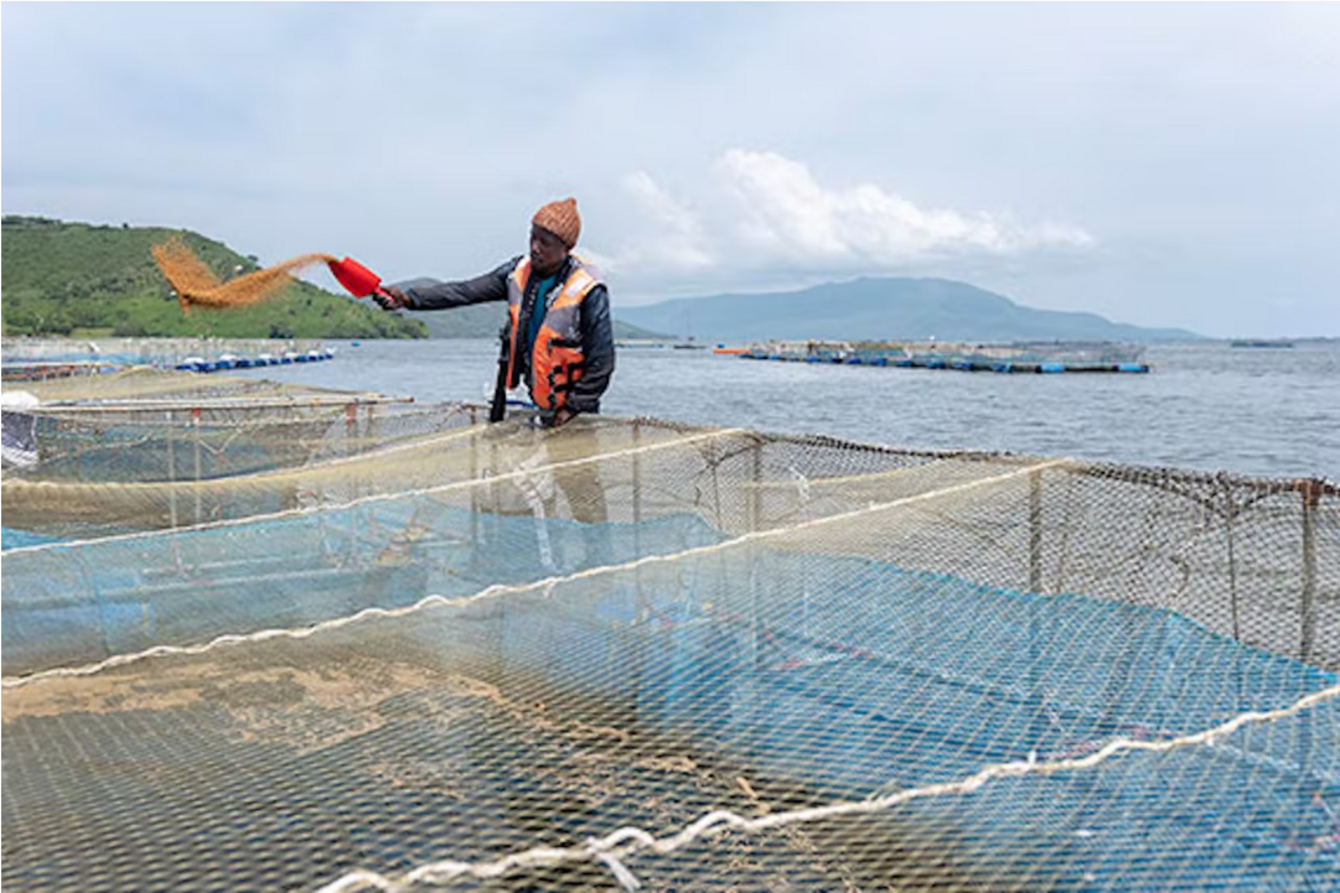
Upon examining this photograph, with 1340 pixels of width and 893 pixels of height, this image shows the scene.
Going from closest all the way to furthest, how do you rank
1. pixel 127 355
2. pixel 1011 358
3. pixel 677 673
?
pixel 677 673 → pixel 127 355 → pixel 1011 358

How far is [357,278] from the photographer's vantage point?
16.3 ft

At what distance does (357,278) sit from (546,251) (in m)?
0.90

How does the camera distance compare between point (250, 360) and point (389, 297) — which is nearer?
point (389, 297)

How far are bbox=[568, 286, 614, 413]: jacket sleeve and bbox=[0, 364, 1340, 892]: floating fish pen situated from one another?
11 centimetres

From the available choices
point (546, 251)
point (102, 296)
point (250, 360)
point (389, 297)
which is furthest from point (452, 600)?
→ point (102, 296)

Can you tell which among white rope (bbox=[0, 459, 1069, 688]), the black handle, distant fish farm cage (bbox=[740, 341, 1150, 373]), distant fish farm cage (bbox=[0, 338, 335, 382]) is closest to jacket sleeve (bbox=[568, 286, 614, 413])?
the black handle

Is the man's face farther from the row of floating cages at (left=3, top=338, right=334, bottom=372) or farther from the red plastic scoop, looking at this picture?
the row of floating cages at (left=3, top=338, right=334, bottom=372)

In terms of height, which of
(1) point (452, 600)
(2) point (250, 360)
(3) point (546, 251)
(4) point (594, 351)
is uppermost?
(3) point (546, 251)

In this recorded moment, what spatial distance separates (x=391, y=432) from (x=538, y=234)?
2.36 m

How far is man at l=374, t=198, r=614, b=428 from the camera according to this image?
15.6ft

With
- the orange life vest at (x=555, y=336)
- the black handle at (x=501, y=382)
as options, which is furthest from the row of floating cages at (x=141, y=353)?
the orange life vest at (x=555, y=336)

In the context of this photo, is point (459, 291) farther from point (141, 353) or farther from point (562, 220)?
point (141, 353)

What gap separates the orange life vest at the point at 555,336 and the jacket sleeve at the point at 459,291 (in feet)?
0.33

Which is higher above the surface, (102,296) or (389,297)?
(102,296)
